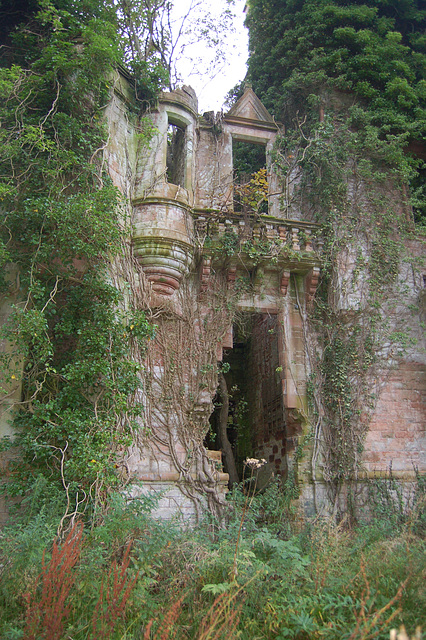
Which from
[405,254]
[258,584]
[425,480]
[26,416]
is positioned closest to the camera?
[258,584]

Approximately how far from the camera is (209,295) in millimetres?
9359

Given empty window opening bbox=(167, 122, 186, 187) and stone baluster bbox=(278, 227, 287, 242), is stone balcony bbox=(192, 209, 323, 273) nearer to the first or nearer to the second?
stone baluster bbox=(278, 227, 287, 242)

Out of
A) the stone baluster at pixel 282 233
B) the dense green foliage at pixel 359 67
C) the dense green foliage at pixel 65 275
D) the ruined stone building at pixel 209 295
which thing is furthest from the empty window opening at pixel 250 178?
the dense green foliage at pixel 65 275

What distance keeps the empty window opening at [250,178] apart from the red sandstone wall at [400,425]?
4.50 metres

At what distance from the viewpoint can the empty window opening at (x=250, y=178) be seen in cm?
954

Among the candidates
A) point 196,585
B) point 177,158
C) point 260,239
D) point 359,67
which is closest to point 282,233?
point 260,239

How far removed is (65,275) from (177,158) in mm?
4291

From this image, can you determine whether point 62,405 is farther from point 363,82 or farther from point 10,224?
point 363,82

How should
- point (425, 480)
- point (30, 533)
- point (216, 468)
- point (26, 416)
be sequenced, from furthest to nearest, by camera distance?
point (425, 480), point (216, 468), point (26, 416), point (30, 533)

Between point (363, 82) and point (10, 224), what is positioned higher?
point (363, 82)

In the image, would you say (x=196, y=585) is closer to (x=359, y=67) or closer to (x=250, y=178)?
(x=250, y=178)

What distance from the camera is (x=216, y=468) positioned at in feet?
27.8

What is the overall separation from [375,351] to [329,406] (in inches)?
59.9

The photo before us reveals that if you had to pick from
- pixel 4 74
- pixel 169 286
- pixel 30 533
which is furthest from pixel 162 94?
pixel 30 533
